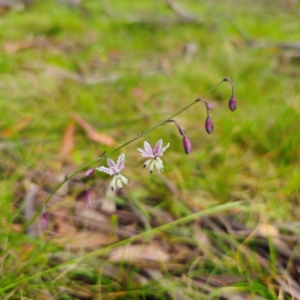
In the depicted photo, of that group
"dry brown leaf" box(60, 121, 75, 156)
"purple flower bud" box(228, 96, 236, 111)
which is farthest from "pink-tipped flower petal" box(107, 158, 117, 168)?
"dry brown leaf" box(60, 121, 75, 156)

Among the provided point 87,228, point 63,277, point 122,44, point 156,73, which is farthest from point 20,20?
point 63,277

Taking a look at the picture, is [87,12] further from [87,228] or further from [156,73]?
[87,228]

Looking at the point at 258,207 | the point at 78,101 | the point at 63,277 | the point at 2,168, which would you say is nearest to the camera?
the point at 63,277

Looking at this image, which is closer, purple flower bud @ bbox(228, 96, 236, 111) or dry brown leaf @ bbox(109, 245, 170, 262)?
purple flower bud @ bbox(228, 96, 236, 111)

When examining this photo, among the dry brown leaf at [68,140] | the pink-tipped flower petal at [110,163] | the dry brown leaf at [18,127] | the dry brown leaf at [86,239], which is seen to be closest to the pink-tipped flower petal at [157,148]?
the pink-tipped flower petal at [110,163]

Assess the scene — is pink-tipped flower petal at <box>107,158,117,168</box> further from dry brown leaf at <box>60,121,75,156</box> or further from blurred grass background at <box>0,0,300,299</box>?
dry brown leaf at <box>60,121,75,156</box>

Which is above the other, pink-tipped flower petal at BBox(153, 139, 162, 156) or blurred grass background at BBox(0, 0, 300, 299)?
pink-tipped flower petal at BBox(153, 139, 162, 156)
